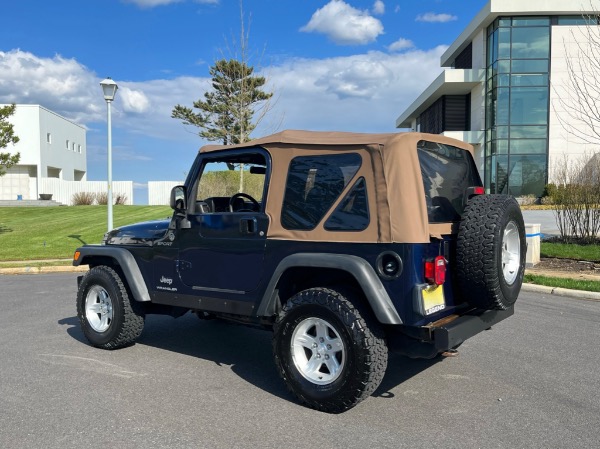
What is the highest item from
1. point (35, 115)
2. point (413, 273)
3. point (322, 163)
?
point (35, 115)

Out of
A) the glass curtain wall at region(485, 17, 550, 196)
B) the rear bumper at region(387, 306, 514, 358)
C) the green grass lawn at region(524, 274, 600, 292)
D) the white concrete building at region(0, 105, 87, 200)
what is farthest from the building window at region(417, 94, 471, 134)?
the rear bumper at region(387, 306, 514, 358)

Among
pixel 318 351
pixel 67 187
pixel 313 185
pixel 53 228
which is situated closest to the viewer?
pixel 318 351

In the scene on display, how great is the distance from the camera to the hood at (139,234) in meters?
5.11

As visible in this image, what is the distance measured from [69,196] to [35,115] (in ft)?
30.6

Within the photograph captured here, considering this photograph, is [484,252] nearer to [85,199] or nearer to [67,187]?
[85,199]

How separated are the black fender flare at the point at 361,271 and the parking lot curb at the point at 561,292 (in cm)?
610

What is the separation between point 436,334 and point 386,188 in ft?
3.55

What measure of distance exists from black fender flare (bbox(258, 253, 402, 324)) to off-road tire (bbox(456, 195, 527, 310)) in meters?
0.68

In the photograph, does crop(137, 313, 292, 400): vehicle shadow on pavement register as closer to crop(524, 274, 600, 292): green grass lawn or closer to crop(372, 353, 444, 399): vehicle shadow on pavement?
crop(372, 353, 444, 399): vehicle shadow on pavement

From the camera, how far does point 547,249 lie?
12602 mm

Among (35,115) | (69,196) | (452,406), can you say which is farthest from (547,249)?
(35,115)

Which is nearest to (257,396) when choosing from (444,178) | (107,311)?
(107,311)

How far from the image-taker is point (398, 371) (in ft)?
15.5

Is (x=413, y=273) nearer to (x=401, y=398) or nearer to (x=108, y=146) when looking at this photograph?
(x=401, y=398)
